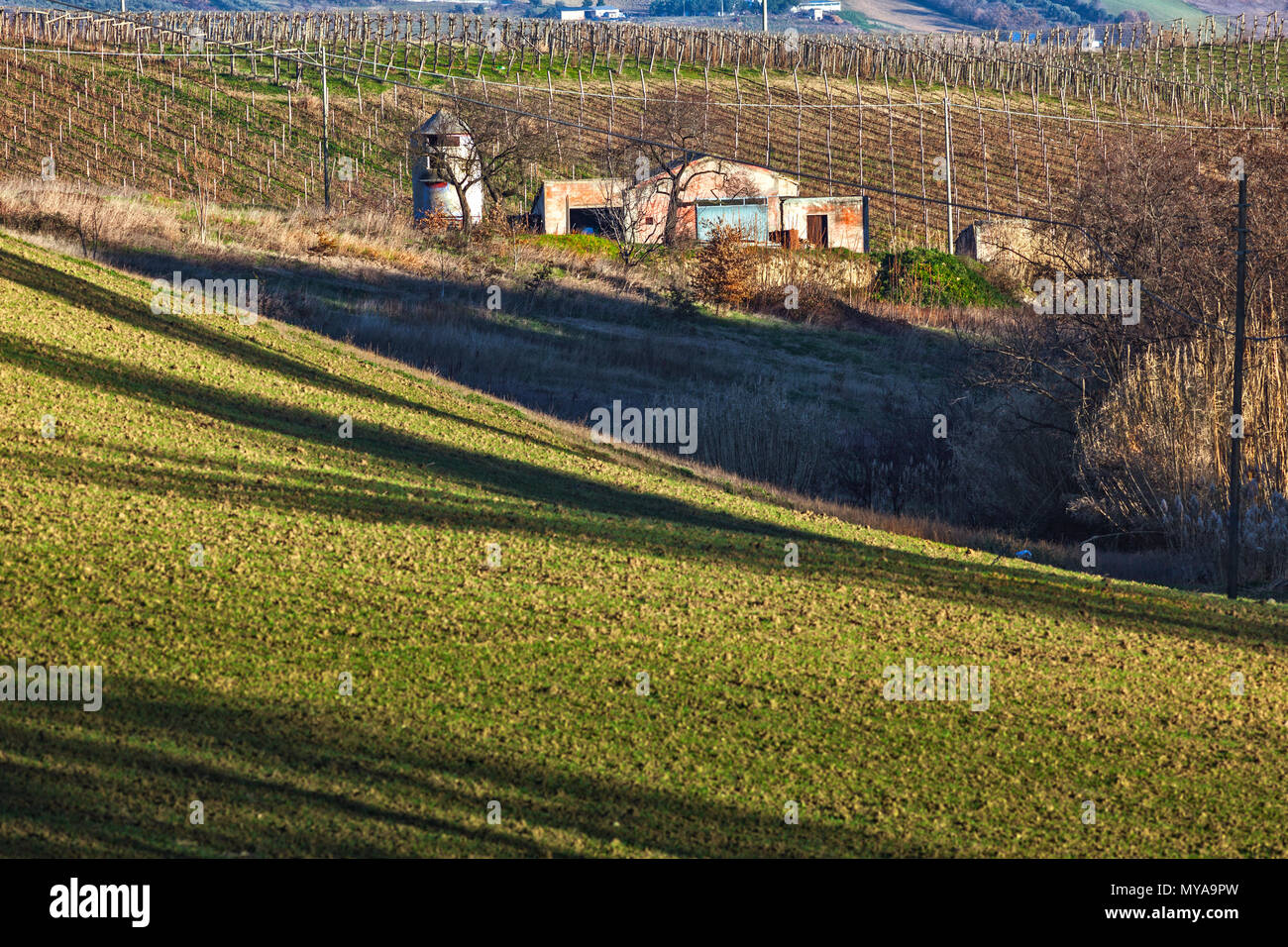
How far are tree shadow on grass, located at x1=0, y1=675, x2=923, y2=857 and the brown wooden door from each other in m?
55.8

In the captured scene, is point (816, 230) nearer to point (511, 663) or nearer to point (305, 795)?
point (511, 663)

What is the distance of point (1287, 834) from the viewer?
7.63 metres

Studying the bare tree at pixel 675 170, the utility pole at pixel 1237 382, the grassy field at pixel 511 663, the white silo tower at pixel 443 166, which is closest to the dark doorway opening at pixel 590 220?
the bare tree at pixel 675 170

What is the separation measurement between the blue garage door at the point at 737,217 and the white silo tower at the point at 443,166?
446 inches

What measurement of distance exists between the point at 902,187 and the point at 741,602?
209 ft

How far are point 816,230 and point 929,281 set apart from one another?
472 inches

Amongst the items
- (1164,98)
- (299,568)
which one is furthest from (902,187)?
(299,568)

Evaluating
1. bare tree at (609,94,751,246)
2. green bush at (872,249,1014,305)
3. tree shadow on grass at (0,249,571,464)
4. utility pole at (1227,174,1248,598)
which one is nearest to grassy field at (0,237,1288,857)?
tree shadow on grass at (0,249,571,464)

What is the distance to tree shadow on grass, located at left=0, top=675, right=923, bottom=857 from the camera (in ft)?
20.9

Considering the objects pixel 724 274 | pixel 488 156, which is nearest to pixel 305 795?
pixel 724 274

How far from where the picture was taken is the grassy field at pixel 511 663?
23.0ft

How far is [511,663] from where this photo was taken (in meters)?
9.23
